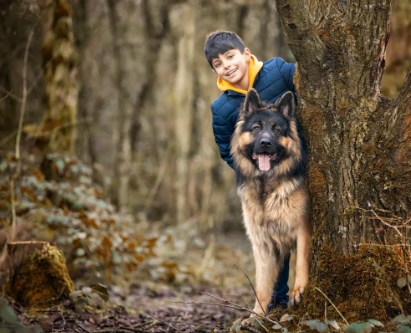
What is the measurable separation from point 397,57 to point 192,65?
25.0 feet

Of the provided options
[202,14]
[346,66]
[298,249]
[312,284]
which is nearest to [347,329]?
[312,284]

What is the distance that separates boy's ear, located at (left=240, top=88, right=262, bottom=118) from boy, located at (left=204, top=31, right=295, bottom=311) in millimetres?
280

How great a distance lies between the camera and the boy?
4777 mm

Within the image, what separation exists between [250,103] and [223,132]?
0.62 metres

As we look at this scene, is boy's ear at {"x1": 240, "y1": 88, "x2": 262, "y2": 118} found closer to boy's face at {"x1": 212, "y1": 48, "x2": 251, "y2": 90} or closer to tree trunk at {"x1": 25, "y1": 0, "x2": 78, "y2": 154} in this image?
boy's face at {"x1": 212, "y1": 48, "x2": 251, "y2": 90}

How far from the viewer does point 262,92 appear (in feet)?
16.3

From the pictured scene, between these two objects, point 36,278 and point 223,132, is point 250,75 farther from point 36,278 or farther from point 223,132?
point 36,278

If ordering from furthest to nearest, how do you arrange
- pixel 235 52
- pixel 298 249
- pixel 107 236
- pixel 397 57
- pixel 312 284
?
pixel 397 57 → pixel 107 236 → pixel 235 52 → pixel 298 249 → pixel 312 284

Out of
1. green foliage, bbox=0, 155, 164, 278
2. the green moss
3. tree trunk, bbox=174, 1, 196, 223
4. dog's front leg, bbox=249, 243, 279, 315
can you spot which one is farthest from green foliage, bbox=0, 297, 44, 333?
tree trunk, bbox=174, 1, 196, 223

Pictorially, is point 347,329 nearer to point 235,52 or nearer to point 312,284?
point 312,284

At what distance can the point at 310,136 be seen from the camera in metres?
4.21

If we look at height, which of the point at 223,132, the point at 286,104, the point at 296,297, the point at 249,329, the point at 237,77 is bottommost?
the point at 249,329

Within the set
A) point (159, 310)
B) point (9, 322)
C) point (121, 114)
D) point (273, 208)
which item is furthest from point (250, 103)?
point (121, 114)

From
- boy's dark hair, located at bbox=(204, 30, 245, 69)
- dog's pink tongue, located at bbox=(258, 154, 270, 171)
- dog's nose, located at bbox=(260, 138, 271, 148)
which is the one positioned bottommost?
dog's pink tongue, located at bbox=(258, 154, 270, 171)
